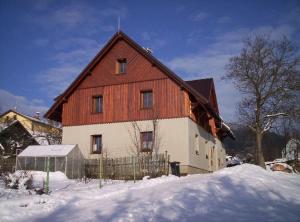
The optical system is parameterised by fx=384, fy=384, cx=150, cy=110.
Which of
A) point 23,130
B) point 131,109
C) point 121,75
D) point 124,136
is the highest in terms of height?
point 121,75

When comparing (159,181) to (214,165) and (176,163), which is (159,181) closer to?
(176,163)

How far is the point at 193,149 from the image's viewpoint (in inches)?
971

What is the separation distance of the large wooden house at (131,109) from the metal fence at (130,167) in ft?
5.14

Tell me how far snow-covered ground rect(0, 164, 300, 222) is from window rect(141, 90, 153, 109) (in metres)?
10.6

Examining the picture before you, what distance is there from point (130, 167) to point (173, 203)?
11.7 m

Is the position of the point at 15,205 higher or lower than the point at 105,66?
lower

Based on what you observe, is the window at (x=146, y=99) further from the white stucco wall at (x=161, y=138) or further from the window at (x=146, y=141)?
the window at (x=146, y=141)

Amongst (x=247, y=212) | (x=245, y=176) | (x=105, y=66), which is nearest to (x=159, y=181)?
(x=245, y=176)

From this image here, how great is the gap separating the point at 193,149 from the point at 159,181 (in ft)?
25.7

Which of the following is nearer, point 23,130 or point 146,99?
point 146,99

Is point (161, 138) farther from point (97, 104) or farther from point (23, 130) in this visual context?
point (23, 130)

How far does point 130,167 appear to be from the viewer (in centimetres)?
2264

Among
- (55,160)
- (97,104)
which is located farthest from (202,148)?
(55,160)

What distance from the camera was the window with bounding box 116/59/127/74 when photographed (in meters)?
26.1
